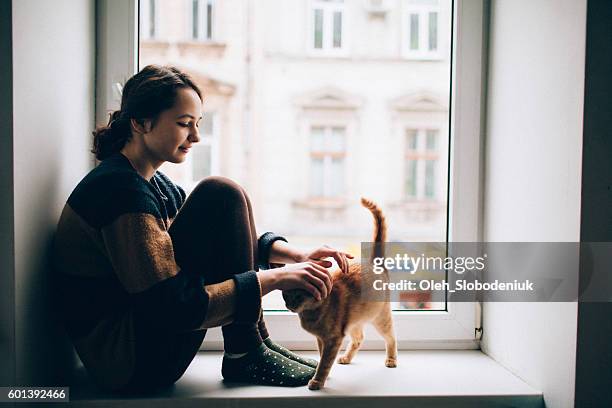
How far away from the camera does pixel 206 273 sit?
0.93 m

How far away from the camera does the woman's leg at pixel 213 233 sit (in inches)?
36.6

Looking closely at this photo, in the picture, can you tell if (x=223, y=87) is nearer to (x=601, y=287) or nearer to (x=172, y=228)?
(x=172, y=228)

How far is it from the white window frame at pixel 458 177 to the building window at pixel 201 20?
14 centimetres

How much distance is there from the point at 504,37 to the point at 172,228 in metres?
0.82

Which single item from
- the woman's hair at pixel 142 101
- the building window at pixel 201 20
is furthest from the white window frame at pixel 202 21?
the woman's hair at pixel 142 101

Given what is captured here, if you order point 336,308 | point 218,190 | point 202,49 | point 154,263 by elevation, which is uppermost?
point 202,49

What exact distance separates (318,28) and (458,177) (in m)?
0.52

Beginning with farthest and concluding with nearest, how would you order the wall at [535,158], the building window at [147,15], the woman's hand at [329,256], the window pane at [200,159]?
the window pane at [200,159], the building window at [147,15], the woman's hand at [329,256], the wall at [535,158]

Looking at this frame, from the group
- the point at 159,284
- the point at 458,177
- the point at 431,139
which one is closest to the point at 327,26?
the point at 431,139

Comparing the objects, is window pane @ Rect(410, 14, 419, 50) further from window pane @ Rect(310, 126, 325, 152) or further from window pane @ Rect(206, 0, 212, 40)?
window pane @ Rect(206, 0, 212, 40)

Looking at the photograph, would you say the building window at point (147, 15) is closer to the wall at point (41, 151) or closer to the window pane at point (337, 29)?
the wall at point (41, 151)

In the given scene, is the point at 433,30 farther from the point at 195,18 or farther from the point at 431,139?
the point at 195,18

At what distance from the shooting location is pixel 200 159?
1.33 metres

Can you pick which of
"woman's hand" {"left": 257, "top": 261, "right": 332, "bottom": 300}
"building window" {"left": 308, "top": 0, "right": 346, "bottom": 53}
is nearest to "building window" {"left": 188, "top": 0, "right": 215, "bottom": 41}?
"building window" {"left": 308, "top": 0, "right": 346, "bottom": 53}
